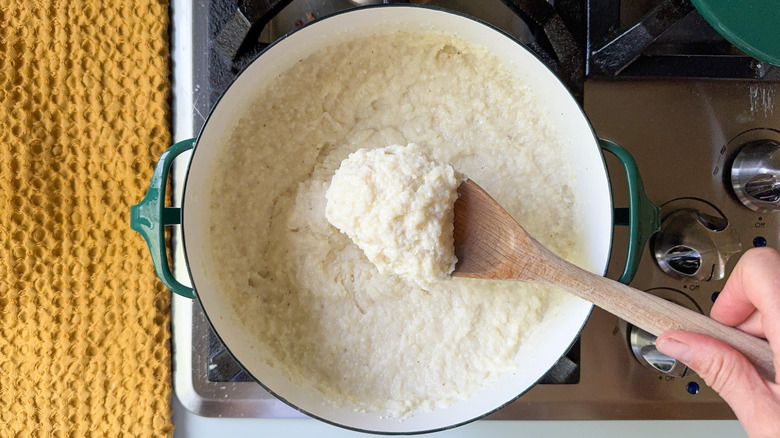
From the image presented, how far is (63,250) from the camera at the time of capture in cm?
78

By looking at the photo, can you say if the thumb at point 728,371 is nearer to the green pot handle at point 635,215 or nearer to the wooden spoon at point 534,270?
the wooden spoon at point 534,270

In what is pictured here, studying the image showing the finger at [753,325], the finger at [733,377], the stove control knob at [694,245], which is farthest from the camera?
the stove control knob at [694,245]

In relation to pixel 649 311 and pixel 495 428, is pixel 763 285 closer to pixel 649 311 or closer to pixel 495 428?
pixel 649 311

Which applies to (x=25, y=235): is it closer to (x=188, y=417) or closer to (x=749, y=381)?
(x=188, y=417)

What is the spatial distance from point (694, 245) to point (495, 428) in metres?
0.40

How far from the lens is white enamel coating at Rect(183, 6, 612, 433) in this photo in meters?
0.70

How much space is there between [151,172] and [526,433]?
69 cm

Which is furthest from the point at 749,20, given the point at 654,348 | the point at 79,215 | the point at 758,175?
the point at 79,215

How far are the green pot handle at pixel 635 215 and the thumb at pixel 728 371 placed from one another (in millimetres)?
148

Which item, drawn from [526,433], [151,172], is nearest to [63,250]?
[151,172]

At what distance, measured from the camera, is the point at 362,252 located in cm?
80

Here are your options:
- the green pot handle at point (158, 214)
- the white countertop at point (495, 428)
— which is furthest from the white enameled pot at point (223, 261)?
the white countertop at point (495, 428)

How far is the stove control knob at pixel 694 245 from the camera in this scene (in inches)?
29.7

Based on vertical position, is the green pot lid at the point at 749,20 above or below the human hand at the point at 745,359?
above
